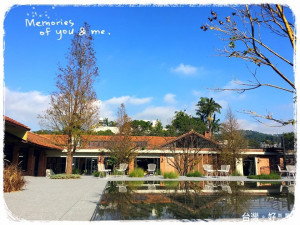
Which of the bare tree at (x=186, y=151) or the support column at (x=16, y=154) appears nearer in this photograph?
the support column at (x=16, y=154)

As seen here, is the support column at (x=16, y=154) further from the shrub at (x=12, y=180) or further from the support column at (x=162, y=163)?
the support column at (x=162, y=163)

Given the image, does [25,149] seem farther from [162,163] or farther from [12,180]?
[162,163]

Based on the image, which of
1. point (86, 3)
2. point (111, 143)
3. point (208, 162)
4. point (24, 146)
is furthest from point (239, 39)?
point (208, 162)

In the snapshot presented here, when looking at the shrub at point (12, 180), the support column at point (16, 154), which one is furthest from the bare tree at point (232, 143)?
the shrub at point (12, 180)

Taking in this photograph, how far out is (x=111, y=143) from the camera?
22922 millimetres

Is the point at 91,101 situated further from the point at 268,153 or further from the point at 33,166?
the point at 268,153

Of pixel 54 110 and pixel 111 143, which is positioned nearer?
pixel 54 110

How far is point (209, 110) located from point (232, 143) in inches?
1013

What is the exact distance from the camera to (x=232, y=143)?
75.0 feet

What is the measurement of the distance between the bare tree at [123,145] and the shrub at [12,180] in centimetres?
1277

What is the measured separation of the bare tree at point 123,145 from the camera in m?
22.2

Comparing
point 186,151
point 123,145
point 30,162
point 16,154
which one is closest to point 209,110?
point 186,151

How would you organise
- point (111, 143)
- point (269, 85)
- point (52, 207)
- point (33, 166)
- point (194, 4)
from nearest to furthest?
point (269, 85) < point (194, 4) < point (52, 207) < point (33, 166) < point (111, 143)

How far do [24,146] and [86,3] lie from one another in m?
17.7
